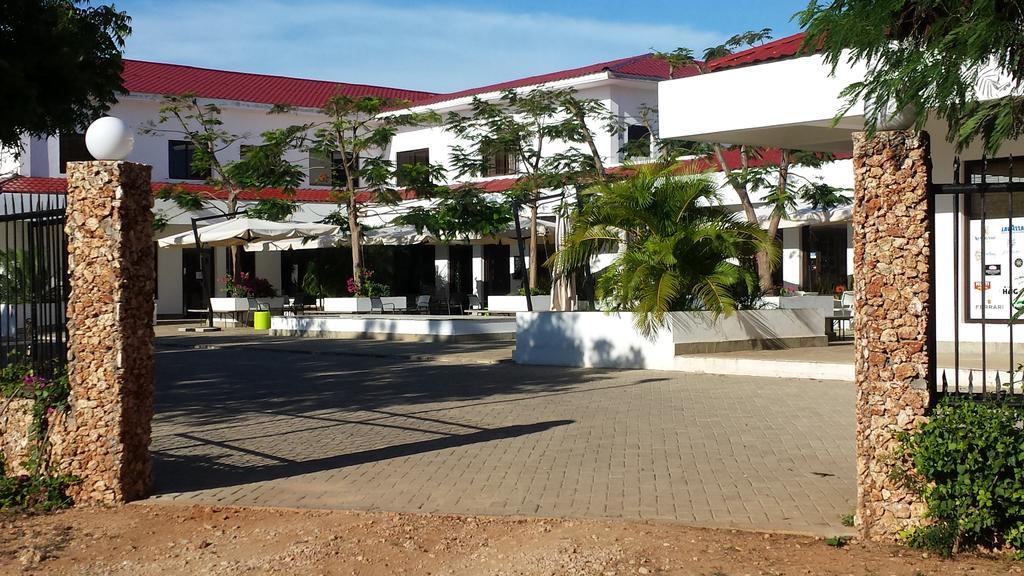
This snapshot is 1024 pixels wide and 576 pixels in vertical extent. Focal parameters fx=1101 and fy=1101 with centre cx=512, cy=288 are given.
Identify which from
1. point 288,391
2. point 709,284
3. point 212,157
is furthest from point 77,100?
point 212,157

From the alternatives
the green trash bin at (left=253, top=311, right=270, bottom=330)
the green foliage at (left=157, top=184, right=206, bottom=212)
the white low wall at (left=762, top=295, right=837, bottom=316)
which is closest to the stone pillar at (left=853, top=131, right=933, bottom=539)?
the white low wall at (left=762, top=295, right=837, bottom=316)

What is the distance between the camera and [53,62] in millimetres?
13539

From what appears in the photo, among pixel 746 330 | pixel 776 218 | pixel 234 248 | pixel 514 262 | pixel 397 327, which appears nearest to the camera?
pixel 746 330

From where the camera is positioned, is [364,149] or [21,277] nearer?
[21,277]

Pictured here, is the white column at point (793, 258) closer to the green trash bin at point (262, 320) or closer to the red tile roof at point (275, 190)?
the red tile roof at point (275, 190)

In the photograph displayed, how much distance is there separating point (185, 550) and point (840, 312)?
16645 millimetres

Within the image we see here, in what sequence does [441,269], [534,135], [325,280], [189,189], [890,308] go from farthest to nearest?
[441,269] → [325,280] → [189,189] → [534,135] → [890,308]

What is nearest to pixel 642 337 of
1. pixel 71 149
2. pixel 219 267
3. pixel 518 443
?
pixel 518 443

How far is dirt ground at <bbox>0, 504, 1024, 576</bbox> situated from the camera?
18.7 feet

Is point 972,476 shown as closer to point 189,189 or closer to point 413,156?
point 189,189

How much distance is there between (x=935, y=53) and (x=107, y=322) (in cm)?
558

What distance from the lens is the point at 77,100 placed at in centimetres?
1495

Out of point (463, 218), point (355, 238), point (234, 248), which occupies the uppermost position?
point (463, 218)

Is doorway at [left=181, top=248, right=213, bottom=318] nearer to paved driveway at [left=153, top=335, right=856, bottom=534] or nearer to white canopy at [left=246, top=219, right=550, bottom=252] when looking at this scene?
white canopy at [left=246, top=219, right=550, bottom=252]
